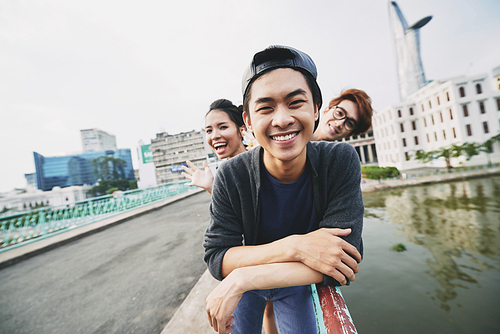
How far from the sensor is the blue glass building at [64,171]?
78000mm

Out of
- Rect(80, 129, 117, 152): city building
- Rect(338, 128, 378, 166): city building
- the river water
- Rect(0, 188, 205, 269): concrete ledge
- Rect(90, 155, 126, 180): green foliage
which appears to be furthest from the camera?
Rect(80, 129, 117, 152): city building

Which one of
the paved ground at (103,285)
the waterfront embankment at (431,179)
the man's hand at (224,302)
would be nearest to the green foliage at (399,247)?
the paved ground at (103,285)

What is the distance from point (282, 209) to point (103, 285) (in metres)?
4.47

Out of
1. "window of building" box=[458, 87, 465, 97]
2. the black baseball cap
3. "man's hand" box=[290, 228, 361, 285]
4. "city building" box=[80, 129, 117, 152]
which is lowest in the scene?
"man's hand" box=[290, 228, 361, 285]

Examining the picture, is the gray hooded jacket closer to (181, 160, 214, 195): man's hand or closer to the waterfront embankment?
(181, 160, 214, 195): man's hand

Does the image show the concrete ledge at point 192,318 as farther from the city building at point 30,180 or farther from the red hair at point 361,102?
the city building at point 30,180

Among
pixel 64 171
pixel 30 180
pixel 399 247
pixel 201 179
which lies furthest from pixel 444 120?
pixel 30 180

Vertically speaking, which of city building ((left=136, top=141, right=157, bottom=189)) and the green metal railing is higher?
city building ((left=136, top=141, right=157, bottom=189))

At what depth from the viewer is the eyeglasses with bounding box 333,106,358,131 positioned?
2672 millimetres

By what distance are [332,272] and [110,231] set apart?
974 centimetres

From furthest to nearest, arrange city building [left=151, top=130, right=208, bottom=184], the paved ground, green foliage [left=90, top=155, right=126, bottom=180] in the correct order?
city building [left=151, top=130, right=208, bottom=184], green foliage [left=90, top=155, right=126, bottom=180], the paved ground

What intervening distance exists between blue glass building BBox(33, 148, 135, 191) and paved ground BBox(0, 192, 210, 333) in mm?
89010

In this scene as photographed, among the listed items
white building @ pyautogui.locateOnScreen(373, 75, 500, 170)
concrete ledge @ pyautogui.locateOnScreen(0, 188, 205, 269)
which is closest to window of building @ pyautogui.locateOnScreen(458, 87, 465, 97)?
white building @ pyautogui.locateOnScreen(373, 75, 500, 170)

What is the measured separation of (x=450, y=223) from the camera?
10.1 metres
